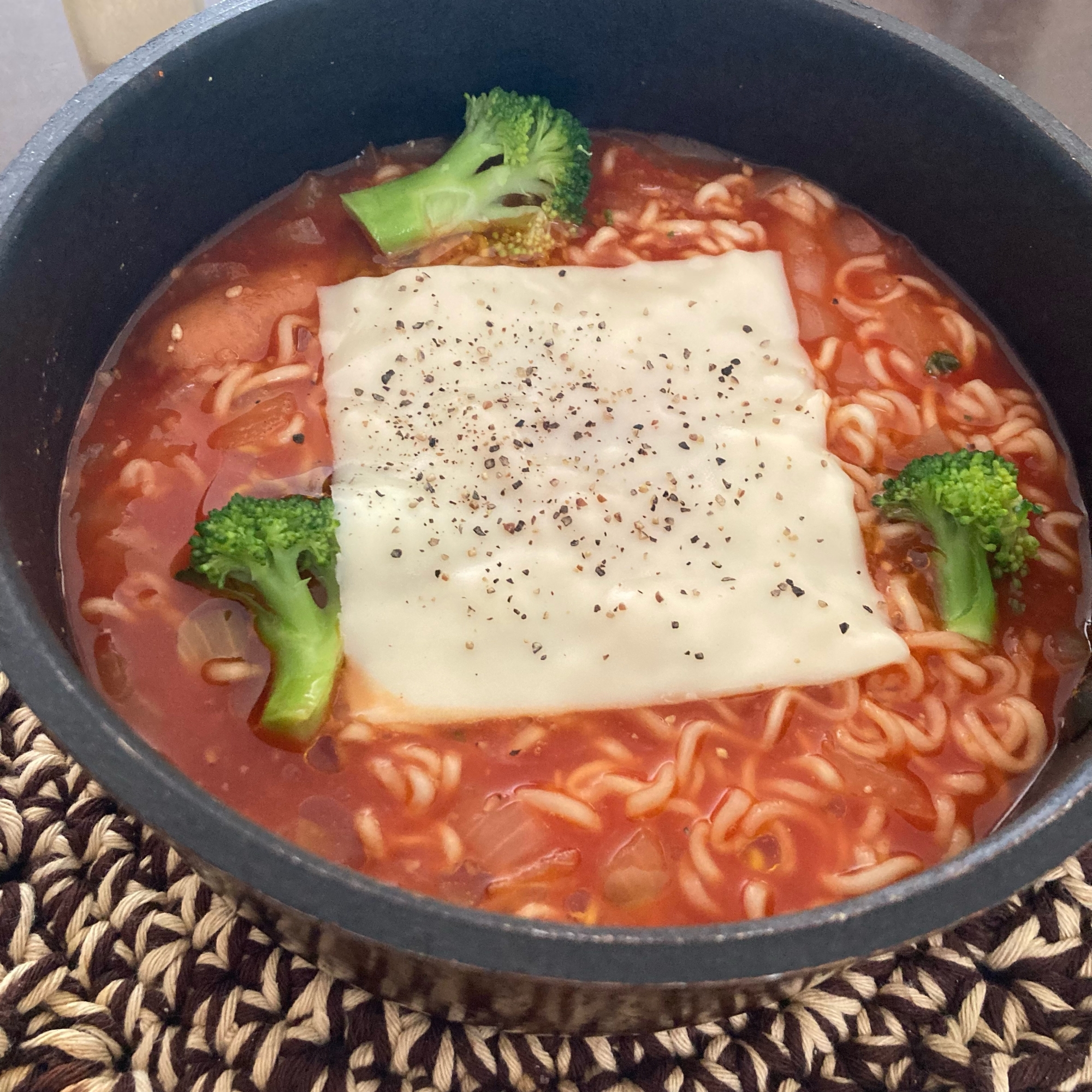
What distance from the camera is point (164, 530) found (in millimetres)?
2742

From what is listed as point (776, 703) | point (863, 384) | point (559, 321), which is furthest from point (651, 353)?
point (776, 703)

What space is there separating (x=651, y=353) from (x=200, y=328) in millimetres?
1275

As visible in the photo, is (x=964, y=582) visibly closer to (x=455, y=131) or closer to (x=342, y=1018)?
(x=342, y=1018)

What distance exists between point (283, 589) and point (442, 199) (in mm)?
1404

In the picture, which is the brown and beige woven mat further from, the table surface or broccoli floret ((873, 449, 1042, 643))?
the table surface

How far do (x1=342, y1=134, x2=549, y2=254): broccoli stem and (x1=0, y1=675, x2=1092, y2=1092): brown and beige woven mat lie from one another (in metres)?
1.83

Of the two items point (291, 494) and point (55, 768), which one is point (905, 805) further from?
point (55, 768)

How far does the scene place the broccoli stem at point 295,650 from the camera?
245 centimetres

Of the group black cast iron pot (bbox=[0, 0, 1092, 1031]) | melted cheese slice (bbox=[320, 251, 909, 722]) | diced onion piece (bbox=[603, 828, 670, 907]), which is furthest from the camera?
melted cheese slice (bbox=[320, 251, 909, 722])

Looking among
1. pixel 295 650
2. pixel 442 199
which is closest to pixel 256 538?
→ pixel 295 650

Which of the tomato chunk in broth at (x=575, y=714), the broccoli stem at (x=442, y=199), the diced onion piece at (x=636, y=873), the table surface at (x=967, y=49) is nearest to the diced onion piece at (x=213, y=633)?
the tomato chunk in broth at (x=575, y=714)

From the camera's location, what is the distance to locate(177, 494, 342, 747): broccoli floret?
2463 millimetres

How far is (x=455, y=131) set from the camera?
355 centimetres

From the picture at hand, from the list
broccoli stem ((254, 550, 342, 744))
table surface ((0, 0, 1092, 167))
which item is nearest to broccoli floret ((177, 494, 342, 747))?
broccoli stem ((254, 550, 342, 744))
